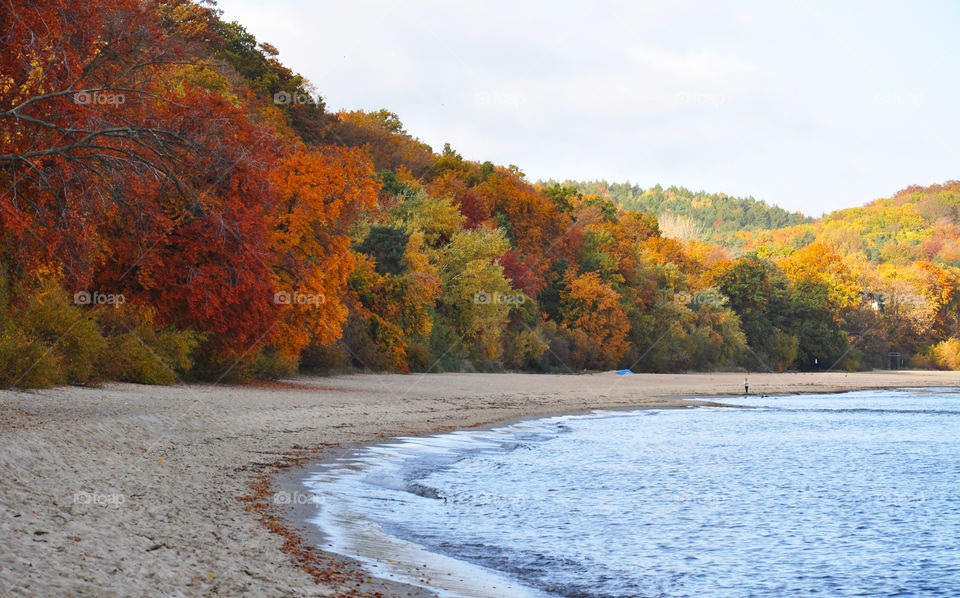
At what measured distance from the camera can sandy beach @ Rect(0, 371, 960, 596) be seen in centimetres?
753

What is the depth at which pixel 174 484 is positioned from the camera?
1202 cm

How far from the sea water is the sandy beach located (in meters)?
1.01

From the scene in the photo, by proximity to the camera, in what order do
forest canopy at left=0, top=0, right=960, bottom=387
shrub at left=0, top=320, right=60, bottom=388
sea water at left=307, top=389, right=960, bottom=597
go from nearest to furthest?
sea water at left=307, top=389, right=960, bottom=597 < forest canopy at left=0, top=0, right=960, bottom=387 < shrub at left=0, top=320, right=60, bottom=388

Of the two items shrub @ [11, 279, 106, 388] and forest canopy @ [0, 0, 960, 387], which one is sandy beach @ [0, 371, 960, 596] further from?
forest canopy @ [0, 0, 960, 387]

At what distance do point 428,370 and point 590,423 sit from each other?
17.2 meters

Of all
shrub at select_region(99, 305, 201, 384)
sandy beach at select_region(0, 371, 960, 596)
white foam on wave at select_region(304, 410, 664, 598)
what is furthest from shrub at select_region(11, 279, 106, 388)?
white foam on wave at select_region(304, 410, 664, 598)

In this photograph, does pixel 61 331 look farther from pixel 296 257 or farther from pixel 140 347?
pixel 296 257

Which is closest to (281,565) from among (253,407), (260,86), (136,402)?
(136,402)

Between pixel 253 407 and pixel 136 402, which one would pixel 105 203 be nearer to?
pixel 136 402

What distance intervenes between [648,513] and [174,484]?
25.2 ft

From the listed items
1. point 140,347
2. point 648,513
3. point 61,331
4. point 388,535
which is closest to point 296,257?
point 140,347

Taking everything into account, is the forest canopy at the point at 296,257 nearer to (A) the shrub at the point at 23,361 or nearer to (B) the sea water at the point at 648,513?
(A) the shrub at the point at 23,361

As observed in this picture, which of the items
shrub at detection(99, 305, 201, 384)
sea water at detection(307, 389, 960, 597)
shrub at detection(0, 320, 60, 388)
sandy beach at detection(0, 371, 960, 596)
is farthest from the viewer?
shrub at detection(99, 305, 201, 384)

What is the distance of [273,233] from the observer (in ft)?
96.9
